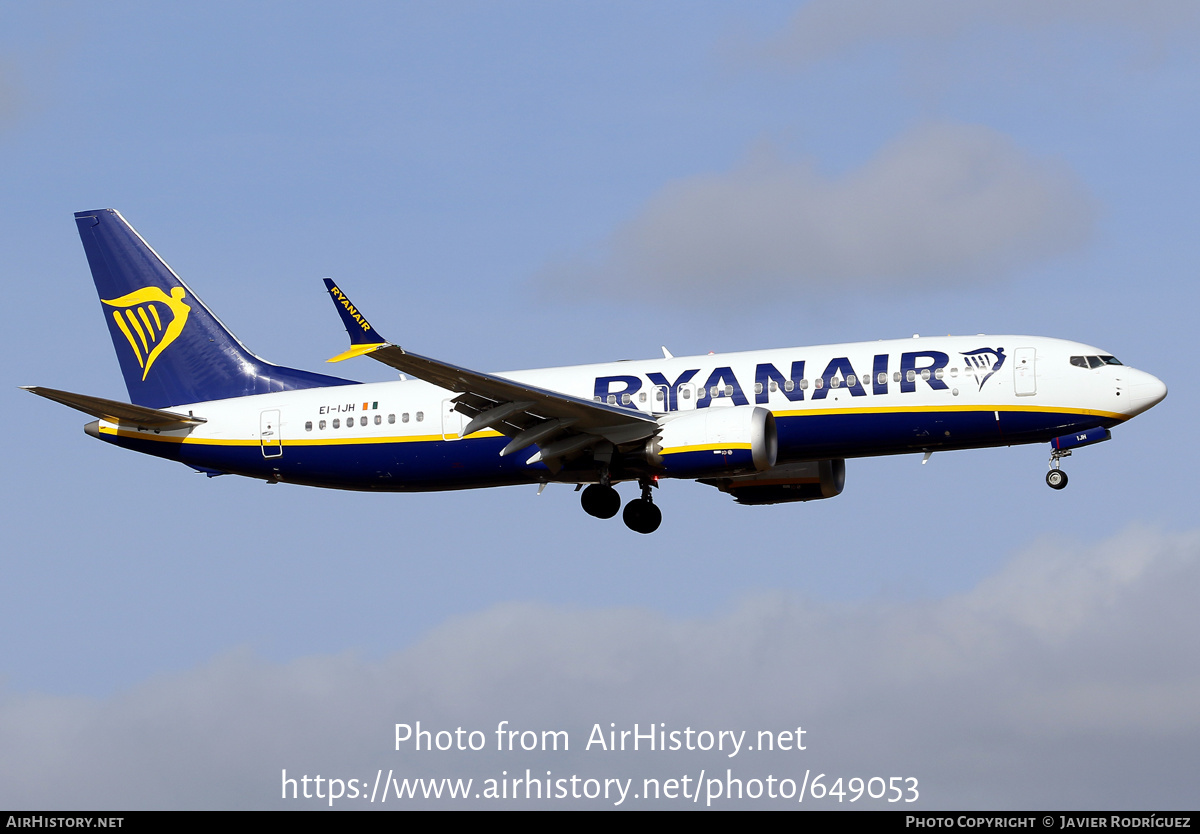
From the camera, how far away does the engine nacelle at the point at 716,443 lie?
3997cm

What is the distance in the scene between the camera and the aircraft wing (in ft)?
127

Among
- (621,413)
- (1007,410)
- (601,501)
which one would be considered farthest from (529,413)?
(1007,410)

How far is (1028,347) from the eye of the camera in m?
41.2

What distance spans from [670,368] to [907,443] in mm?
6812

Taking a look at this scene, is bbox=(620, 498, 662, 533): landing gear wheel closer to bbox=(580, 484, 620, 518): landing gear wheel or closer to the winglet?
bbox=(580, 484, 620, 518): landing gear wheel

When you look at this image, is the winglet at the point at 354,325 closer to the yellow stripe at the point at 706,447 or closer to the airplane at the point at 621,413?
Result: the airplane at the point at 621,413

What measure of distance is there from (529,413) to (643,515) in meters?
5.26

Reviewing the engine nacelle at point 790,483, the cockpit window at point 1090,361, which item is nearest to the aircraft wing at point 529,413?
the engine nacelle at point 790,483

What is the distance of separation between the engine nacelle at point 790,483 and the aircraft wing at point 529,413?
5.66 meters

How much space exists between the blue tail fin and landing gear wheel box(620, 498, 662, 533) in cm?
950

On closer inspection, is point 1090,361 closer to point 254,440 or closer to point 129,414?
point 254,440

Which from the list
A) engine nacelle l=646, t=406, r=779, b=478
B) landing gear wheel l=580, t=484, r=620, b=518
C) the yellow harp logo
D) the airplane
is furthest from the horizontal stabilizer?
engine nacelle l=646, t=406, r=779, b=478
